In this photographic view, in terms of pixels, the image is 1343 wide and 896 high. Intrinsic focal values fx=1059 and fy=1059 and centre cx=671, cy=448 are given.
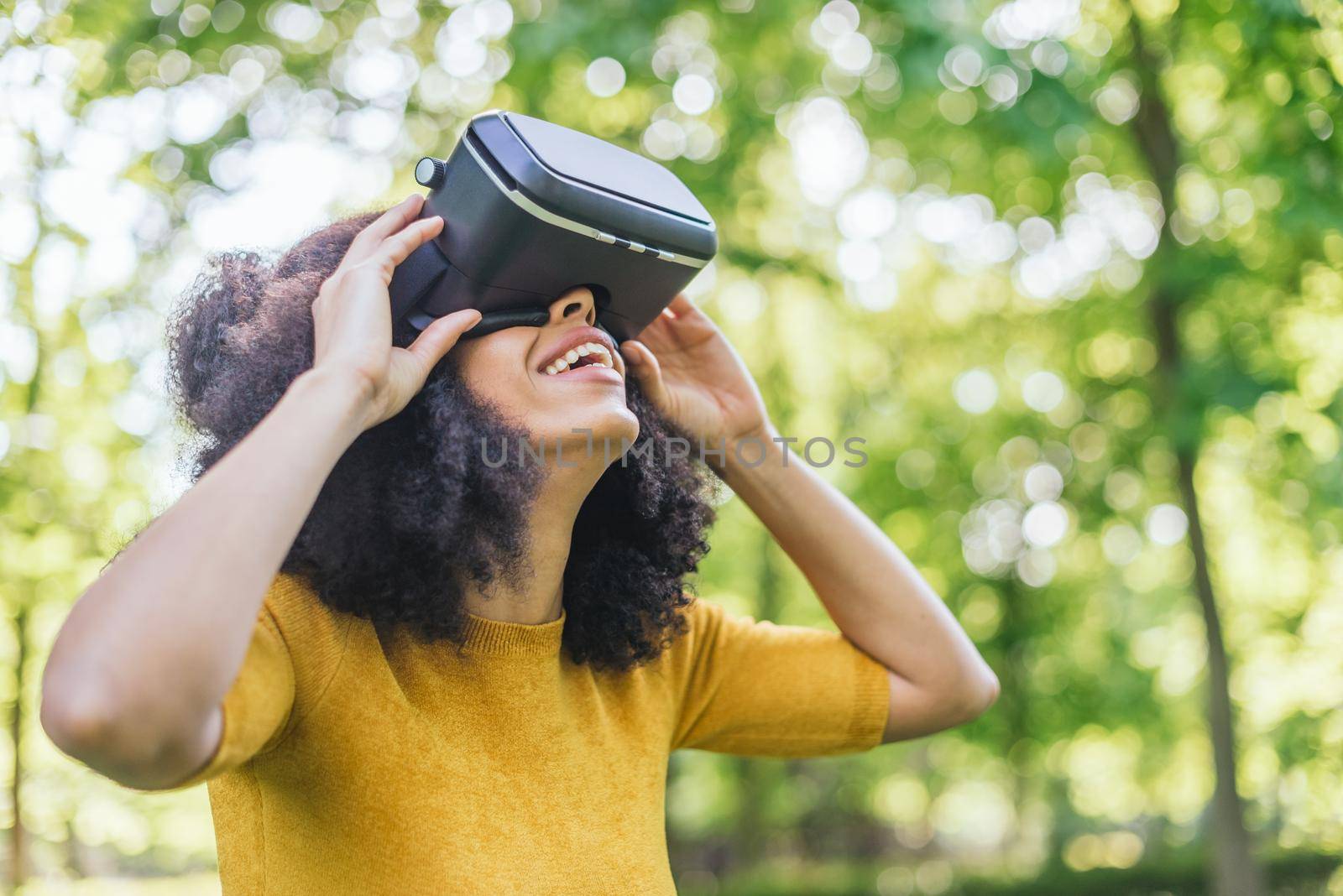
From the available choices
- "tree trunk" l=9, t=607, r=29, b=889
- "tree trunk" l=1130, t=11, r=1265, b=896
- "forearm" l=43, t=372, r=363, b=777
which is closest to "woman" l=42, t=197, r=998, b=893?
"forearm" l=43, t=372, r=363, b=777

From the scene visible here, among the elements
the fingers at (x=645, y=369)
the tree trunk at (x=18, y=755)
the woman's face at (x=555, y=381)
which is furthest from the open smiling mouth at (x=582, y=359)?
the tree trunk at (x=18, y=755)

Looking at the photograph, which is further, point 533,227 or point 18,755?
point 18,755

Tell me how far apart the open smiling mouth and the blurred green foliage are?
0.74 meters

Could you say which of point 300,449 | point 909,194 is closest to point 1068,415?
point 909,194

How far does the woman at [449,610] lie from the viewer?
1.14 meters

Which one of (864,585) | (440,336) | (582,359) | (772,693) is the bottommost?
(772,693)

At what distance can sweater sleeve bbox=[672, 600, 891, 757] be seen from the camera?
194 cm

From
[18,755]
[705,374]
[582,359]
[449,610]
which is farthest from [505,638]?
[18,755]

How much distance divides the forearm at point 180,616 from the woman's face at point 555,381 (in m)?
0.41

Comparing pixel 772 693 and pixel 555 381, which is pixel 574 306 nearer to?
pixel 555 381

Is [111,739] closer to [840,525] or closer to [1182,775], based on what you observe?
[840,525]

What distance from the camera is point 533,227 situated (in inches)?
58.7

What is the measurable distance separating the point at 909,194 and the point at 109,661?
20.5ft

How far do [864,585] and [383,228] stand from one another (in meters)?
1.08
